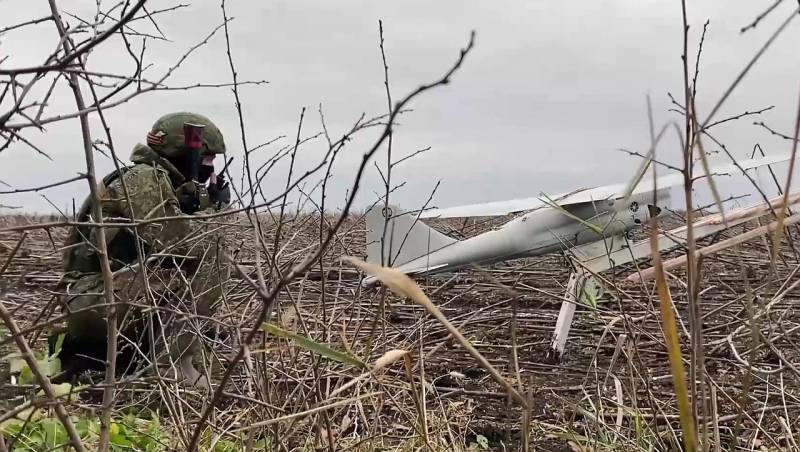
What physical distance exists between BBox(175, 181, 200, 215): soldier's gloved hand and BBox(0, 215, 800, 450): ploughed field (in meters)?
0.39

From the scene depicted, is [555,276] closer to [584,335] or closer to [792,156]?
[584,335]

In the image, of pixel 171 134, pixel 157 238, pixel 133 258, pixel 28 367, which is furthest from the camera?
pixel 171 134

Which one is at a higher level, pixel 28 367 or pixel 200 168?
pixel 200 168

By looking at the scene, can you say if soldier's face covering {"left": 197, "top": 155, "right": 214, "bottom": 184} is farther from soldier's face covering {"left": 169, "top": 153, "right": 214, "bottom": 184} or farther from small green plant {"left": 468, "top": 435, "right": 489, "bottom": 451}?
small green plant {"left": 468, "top": 435, "right": 489, "bottom": 451}

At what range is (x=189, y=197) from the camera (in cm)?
494

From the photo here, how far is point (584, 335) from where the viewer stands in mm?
6105

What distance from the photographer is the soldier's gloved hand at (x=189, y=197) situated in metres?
4.88

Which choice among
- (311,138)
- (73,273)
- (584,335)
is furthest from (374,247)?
(311,138)

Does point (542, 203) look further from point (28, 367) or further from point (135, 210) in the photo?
point (28, 367)

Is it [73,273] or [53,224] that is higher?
[53,224]

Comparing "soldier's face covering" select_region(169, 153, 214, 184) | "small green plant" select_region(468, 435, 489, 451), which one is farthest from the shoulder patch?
"small green plant" select_region(468, 435, 489, 451)

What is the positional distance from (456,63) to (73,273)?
4128mm

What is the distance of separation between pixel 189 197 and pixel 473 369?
2.23 m

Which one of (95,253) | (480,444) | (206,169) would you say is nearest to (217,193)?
(206,169)
